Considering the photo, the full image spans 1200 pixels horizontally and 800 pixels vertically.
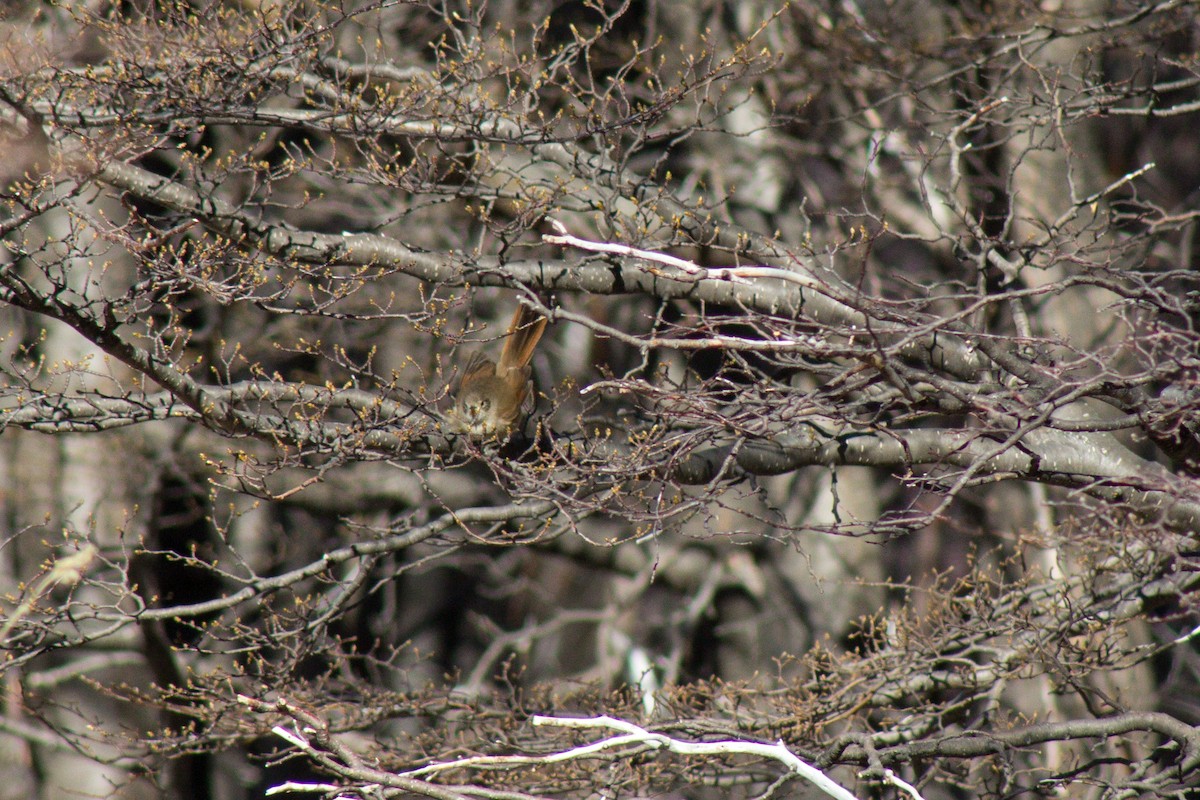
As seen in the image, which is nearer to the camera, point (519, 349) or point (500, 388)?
point (500, 388)

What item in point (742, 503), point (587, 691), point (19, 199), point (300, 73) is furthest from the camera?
point (742, 503)

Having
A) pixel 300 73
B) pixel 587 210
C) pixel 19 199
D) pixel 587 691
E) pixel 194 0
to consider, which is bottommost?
pixel 587 691

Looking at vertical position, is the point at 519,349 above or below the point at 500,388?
above

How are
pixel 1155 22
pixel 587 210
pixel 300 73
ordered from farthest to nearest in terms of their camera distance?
pixel 1155 22
pixel 587 210
pixel 300 73

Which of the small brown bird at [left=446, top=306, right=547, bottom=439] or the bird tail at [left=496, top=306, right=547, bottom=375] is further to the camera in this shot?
the bird tail at [left=496, top=306, right=547, bottom=375]

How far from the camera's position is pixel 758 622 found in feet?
33.1

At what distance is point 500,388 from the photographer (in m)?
5.12

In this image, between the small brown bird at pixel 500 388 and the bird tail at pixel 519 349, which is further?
the bird tail at pixel 519 349

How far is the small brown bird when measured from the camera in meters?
4.72

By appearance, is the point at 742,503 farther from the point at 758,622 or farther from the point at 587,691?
the point at 587,691

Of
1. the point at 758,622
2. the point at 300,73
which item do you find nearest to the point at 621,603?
the point at 758,622

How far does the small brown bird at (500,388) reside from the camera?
4.72 metres

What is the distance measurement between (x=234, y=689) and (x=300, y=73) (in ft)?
8.48

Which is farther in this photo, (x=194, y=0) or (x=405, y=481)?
(x=405, y=481)
